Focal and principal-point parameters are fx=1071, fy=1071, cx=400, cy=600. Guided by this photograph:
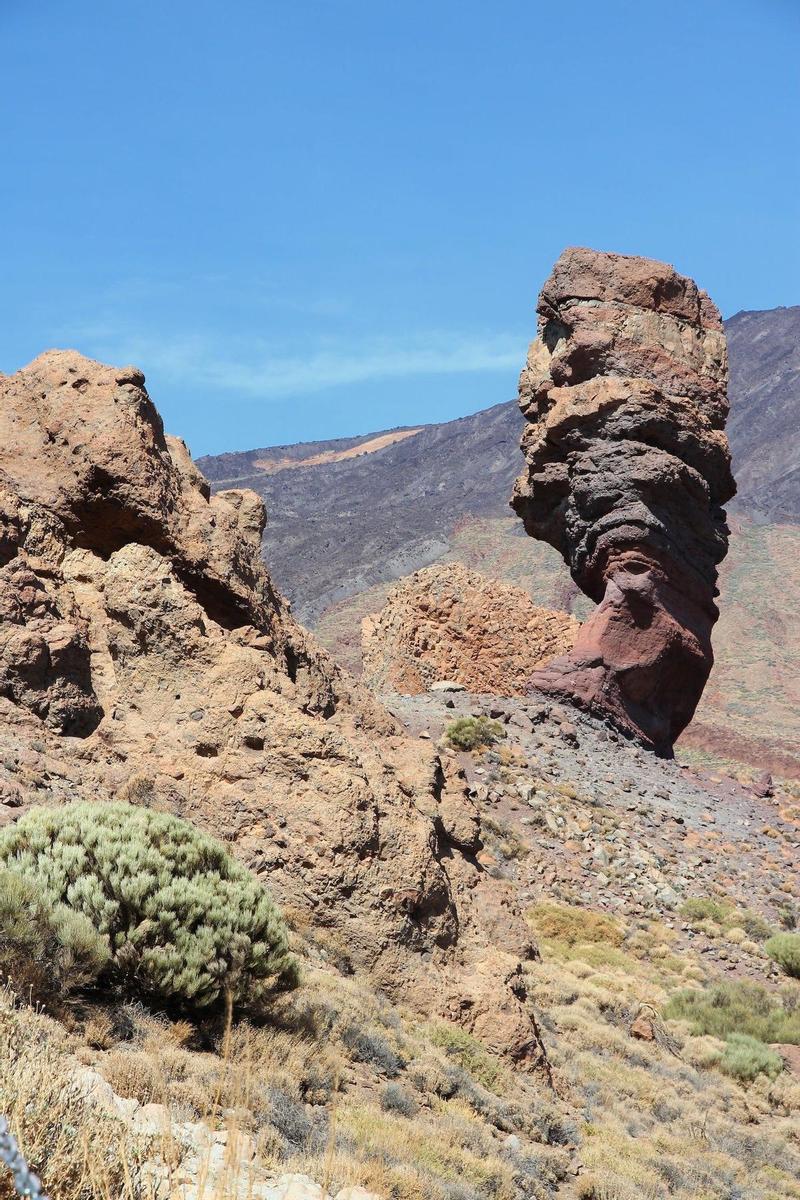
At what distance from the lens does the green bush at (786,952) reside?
1467 cm

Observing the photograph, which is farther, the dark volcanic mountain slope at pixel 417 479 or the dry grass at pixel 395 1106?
the dark volcanic mountain slope at pixel 417 479

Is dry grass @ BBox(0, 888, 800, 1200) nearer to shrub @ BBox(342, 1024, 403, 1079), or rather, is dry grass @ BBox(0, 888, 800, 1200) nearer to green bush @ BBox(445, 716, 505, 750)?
shrub @ BBox(342, 1024, 403, 1079)

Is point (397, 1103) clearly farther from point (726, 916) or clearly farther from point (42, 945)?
point (726, 916)

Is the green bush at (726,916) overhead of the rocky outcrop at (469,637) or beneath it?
beneath

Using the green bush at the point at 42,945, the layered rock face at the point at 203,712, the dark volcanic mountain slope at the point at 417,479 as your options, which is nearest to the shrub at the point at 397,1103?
the layered rock face at the point at 203,712

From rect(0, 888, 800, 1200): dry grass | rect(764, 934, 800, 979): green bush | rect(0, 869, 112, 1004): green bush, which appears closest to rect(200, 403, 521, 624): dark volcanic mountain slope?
rect(764, 934, 800, 979): green bush

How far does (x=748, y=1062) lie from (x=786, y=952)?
4.25 meters

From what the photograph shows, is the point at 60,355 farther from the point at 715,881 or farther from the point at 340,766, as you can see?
the point at 715,881

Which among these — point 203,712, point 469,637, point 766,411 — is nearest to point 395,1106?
point 203,712

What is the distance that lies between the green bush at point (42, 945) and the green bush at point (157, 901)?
0.05 meters

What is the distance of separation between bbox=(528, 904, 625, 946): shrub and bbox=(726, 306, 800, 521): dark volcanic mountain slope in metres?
80.4

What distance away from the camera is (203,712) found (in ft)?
27.6

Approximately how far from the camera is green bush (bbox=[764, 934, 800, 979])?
14672mm

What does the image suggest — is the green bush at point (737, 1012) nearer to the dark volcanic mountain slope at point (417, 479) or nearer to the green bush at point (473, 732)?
the green bush at point (473, 732)
